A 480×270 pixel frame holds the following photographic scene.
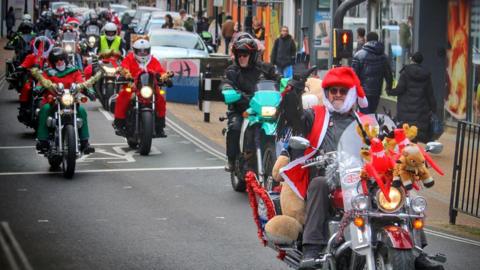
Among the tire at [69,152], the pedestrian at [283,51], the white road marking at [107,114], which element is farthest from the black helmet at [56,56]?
the pedestrian at [283,51]

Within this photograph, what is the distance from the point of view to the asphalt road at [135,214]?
11.2 m

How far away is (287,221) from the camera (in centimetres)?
923

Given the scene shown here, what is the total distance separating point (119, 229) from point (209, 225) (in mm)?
956

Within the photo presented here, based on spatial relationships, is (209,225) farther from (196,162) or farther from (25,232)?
(196,162)

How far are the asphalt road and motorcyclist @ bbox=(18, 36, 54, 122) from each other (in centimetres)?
109

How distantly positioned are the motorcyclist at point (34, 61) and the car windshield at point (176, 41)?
12.5 metres

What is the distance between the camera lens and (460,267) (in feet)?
36.2

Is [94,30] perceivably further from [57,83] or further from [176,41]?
[57,83]

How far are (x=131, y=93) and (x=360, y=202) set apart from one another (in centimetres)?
1170

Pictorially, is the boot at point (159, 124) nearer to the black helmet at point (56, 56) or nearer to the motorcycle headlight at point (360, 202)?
the black helmet at point (56, 56)

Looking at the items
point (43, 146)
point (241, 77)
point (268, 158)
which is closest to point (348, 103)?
point (268, 158)

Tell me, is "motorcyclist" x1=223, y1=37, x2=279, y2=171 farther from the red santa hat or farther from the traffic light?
the red santa hat

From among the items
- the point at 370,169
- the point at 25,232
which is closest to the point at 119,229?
the point at 25,232

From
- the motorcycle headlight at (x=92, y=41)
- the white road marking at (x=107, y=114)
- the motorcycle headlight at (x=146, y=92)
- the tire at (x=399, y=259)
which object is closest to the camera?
the tire at (x=399, y=259)
